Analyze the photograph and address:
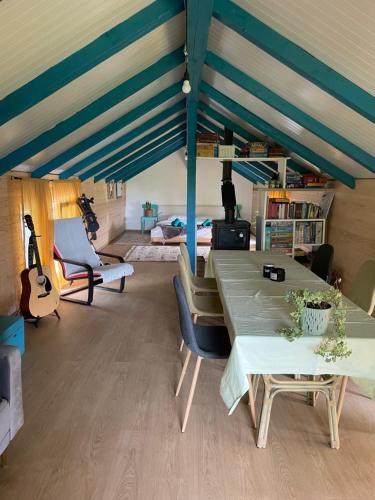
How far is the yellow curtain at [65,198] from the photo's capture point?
5.15 metres

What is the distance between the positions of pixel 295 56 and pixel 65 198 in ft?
12.7

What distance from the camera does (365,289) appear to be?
8.99 ft

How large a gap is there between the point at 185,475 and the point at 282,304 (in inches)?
43.7

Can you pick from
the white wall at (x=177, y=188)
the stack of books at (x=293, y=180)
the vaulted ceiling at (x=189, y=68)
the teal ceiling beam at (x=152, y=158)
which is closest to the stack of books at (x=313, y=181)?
the stack of books at (x=293, y=180)

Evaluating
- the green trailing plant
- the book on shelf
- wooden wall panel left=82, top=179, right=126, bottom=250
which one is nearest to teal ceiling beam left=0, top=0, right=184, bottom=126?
the green trailing plant

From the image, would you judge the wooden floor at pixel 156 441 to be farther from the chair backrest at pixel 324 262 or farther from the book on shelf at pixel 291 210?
the book on shelf at pixel 291 210

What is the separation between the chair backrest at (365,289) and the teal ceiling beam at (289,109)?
4.61ft

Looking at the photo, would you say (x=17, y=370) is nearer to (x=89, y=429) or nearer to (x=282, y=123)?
(x=89, y=429)

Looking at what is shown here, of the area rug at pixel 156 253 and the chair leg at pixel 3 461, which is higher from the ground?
the area rug at pixel 156 253

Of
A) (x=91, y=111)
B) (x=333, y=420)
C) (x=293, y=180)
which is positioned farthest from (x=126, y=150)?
(x=333, y=420)

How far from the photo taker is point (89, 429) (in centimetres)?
228

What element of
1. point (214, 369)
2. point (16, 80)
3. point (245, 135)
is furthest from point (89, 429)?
point (245, 135)

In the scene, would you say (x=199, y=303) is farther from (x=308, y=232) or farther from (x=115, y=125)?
(x=308, y=232)

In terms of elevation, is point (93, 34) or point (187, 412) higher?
point (93, 34)
